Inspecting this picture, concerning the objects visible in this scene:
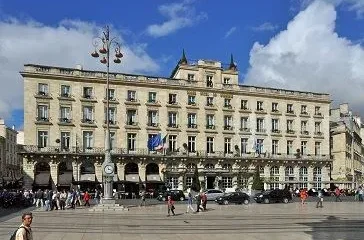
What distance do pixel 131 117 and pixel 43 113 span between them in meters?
11.4

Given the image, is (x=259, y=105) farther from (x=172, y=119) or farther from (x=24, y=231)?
(x=24, y=231)

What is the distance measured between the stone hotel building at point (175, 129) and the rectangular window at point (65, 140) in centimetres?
13

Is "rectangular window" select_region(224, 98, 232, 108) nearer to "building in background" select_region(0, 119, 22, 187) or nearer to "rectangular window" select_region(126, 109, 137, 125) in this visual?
"rectangular window" select_region(126, 109, 137, 125)

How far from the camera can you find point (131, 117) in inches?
2613

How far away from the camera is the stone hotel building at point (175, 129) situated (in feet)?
204

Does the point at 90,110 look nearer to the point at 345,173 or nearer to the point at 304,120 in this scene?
the point at 304,120

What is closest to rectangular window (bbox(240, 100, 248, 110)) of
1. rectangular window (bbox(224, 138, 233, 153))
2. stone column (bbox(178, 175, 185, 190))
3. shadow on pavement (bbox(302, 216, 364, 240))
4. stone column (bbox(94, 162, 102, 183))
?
rectangular window (bbox(224, 138, 233, 153))

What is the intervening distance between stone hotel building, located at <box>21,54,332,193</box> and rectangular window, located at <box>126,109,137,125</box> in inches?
5.2

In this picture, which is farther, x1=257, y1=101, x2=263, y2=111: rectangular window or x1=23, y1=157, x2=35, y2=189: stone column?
x1=257, y1=101, x2=263, y2=111: rectangular window

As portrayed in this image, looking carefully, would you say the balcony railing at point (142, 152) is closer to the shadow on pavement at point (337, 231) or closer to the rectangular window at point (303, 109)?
the rectangular window at point (303, 109)

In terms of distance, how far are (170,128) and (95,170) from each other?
1172 centimetres

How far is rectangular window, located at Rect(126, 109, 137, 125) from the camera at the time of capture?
66.1m

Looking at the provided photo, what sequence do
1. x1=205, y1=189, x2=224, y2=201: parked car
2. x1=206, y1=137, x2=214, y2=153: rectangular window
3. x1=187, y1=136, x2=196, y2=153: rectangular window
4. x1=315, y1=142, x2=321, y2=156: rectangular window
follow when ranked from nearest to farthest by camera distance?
x1=205, y1=189, x2=224, y2=201: parked car → x1=187, y1=136, x2=196, y2=153: rectangular window → x1=206, y1=137, x2=214, y2=153: rectangular window → x1=315, y1=142, x2=321, y2=156: rectangular window

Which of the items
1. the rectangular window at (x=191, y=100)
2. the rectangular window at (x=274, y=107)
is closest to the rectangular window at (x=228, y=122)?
the rectangular window at (x=191, y=100)
